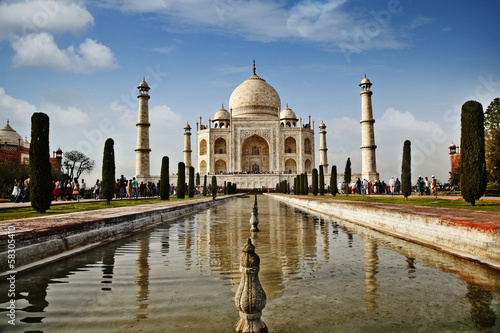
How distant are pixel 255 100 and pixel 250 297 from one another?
41448mm

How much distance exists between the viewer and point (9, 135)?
38156 mm

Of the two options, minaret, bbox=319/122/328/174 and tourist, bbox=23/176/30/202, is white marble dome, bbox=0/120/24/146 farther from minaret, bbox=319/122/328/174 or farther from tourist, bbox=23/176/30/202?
minaret, bbox=319/122/328/174

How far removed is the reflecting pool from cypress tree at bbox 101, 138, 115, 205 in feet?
25.7

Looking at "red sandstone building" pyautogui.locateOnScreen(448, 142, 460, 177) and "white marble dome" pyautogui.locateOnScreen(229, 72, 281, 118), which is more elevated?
"white marble dome" pyautogui.locateOnScreen(229, 72, 281, 118)

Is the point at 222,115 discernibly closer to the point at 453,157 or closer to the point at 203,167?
the point at 203,167

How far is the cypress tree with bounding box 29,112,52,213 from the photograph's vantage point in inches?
296

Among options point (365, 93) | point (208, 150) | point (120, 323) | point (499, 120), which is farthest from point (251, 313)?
point (208, 150)

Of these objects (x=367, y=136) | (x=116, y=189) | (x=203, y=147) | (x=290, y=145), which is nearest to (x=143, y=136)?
(x=203, y=147)

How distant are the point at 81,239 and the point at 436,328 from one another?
3.81 m

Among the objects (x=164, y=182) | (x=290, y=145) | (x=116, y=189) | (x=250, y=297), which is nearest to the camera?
(x=250, y=297)

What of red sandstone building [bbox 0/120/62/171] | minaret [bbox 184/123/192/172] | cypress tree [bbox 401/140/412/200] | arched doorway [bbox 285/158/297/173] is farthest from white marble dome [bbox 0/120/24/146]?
cypress tree [bbox 401/140/412/200]

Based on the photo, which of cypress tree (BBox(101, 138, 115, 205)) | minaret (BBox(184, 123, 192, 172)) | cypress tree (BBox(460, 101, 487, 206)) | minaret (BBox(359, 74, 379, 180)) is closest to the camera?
cypress tree (BBox(460, 101, 487, 206))

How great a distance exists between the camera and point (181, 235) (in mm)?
5328

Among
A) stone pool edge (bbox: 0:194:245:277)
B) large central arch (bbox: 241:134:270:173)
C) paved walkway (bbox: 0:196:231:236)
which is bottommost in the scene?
stone pool edge (bbox: 0:194:245:277)
